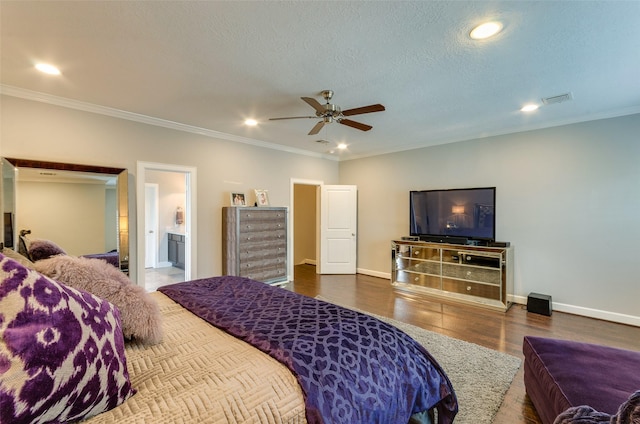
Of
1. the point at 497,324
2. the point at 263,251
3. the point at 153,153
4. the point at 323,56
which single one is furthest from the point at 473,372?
the point at 153,153

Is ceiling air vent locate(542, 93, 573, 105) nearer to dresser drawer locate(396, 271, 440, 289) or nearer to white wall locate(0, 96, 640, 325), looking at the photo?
white wall locate(0, 96, 640, 325)

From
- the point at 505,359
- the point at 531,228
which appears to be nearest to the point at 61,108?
the point at 505,359

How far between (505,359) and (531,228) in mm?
2331

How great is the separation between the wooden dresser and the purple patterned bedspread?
95.9 inches

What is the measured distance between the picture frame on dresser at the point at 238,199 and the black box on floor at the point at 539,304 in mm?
4408

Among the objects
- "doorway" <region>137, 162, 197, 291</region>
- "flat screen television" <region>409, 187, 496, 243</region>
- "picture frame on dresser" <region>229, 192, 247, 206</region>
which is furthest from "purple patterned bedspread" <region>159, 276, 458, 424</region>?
"doorway" <region>137, 162, 197, 291</region>

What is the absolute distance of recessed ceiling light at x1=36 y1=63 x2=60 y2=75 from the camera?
2391mm

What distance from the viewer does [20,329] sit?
0.70 m

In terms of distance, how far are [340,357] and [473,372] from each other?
1720 millimetres

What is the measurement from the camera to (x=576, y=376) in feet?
5.13

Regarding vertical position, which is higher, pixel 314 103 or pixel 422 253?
pixel 314 103

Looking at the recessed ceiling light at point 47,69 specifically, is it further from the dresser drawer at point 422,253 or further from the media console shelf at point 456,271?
the dresser drawer at point 422,253

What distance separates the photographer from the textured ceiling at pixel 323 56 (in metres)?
1.76

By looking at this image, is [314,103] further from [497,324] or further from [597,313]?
[597,313]
